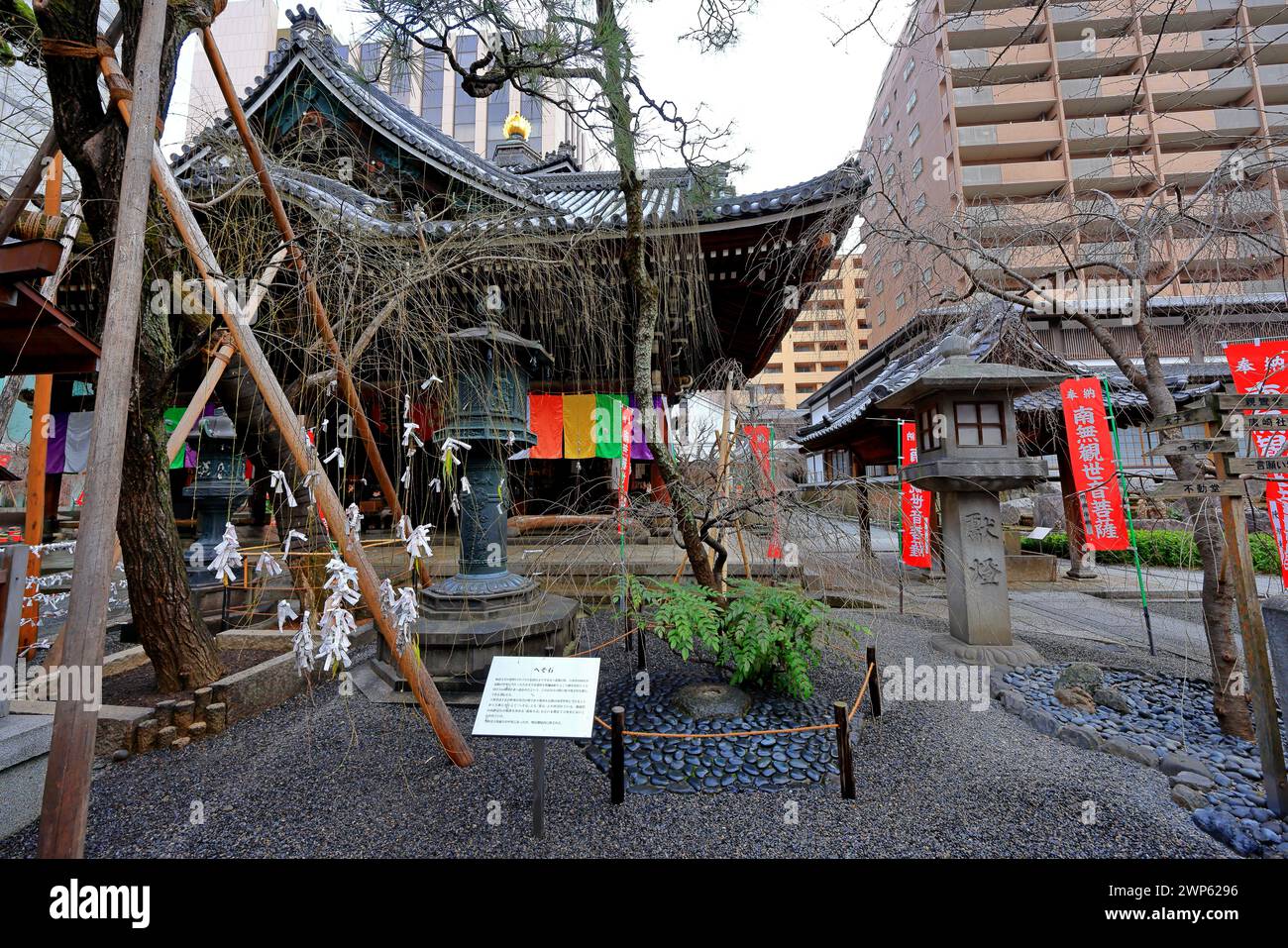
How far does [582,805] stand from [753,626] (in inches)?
58.8

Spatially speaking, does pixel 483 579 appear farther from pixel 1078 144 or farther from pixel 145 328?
pixel 1078 144

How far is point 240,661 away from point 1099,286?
821 cm

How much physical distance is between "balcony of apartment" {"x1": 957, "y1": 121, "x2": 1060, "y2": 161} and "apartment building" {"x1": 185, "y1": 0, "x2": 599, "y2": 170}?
18812 mm

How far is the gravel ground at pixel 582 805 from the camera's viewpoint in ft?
7.47

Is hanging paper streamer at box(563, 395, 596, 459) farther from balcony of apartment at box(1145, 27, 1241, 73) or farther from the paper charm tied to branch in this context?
balcony of apartment at box(1145, 27, 1241, 73)

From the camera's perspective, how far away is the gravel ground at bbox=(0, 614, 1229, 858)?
228 centimetres

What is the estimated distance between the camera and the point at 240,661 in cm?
406

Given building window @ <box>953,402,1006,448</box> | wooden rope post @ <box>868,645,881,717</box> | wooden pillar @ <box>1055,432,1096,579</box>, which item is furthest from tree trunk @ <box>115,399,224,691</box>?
wooden pillar @ <box>1055,432,1096,579</box>

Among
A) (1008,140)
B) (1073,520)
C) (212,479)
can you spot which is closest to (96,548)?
(212,479)

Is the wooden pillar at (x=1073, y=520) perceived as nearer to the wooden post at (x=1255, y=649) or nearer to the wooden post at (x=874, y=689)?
the wooden post at (x=1255, y=649)

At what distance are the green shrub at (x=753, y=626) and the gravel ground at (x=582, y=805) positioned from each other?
2.06 ft
